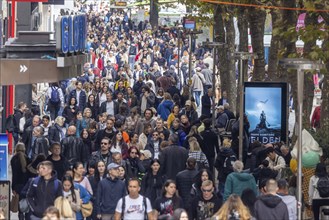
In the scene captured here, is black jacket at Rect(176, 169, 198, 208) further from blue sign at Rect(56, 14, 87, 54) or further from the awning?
blue sign at Rect(56, 14, 87, 54)

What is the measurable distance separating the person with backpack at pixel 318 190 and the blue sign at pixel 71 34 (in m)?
5.59

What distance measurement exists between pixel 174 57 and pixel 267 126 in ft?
128

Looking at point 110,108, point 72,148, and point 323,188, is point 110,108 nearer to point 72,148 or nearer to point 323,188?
point 72,148

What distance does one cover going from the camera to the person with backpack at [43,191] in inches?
Answer: 811

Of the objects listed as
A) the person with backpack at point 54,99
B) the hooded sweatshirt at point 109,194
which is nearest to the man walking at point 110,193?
the hooded sweatshirt at point 109,194

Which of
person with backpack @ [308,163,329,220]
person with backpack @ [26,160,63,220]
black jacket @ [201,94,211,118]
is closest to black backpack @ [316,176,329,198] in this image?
person with backpack @ [308,163,329,220]

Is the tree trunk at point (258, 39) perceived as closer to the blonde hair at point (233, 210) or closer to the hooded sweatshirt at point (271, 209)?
the hooded sweatshirt at point (271, 209)

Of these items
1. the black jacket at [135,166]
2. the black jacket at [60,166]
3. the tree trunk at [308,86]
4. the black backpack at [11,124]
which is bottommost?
the black backpack at [11,124]

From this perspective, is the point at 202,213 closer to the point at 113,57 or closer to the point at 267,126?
the point at 267,126

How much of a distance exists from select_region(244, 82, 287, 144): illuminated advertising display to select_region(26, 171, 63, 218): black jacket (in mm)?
9503

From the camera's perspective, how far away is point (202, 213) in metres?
20.5

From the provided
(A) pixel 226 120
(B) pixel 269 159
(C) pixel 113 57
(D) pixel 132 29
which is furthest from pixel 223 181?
(D) pixel 132 29

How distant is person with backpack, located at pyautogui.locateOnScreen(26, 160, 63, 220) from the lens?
20594 mm

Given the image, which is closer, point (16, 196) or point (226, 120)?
point (16, 196)
